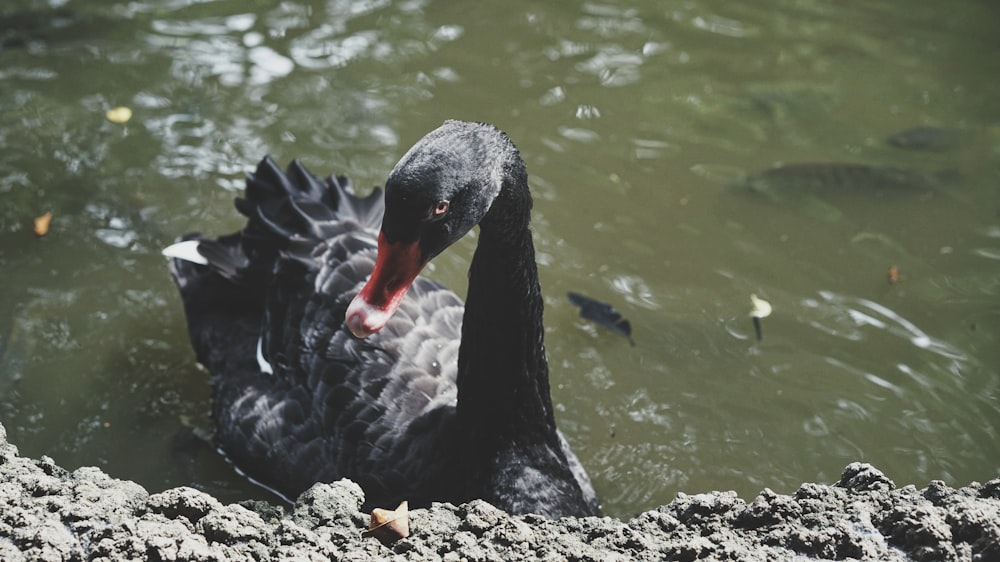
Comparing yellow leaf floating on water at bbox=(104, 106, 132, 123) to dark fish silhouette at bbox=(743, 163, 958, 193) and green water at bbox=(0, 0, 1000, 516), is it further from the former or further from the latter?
dark fish silhouette at bbox=(743, 163, 958, 193)

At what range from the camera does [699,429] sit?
3.82 metres

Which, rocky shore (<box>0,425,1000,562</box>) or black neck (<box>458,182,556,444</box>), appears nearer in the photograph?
rocky shore (<box>0,425,1000,562</box>)

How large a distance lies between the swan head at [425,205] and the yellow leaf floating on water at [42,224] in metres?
2.53

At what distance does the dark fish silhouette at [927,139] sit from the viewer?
529cm

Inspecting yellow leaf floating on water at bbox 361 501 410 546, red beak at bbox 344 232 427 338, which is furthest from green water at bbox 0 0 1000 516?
yellow leaf floating on water at bbox 361 501 410 546

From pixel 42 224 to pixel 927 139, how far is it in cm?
418

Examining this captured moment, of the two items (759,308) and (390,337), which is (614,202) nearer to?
(759,308)

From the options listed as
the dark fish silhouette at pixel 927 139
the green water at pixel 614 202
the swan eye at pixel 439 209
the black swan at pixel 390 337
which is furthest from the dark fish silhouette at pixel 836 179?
the swan eye at pixel 439 209

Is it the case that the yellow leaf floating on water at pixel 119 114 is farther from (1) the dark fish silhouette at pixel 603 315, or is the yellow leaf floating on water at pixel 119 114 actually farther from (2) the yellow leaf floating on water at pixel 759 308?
(2) the yellow leaf floating on water at pixel 759 308

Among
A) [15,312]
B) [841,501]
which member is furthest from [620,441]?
[15,312]

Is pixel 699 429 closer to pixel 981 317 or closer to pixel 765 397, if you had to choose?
pixel 765 397

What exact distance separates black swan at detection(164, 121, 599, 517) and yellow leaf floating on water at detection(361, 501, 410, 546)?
49cm

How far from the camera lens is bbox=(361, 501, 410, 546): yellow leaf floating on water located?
2117 millimetres

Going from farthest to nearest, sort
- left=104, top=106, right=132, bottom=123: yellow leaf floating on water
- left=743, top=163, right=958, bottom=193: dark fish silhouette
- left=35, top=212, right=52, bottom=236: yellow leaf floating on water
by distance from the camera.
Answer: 1. left=104, top=106, right=132, bottom=123: yellow leaf floating on water
2. left=743, top=163, right=958, bottom=193: dark fish silhouette
3. left=35, top=212, right=52, bottom=236: yellow leaf floating on water
